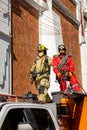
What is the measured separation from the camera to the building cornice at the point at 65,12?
1709 cm

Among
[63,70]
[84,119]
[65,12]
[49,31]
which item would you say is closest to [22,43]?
[49,31]

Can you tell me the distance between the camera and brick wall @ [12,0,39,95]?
1260 centimetres

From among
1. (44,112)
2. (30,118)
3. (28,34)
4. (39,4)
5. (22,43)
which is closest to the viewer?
(30,118)

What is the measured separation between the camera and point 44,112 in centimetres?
467

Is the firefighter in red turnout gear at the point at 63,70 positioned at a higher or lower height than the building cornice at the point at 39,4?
lower

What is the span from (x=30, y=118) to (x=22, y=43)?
355 inches

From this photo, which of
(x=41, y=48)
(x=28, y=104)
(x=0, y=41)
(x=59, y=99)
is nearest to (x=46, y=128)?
(x=28, y=104)

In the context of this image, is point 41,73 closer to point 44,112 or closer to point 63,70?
point 63,70

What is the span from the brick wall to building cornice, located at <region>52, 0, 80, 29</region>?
9.04ft

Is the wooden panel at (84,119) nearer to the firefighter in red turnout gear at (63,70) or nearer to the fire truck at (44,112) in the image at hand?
the fire truck at (44,112)

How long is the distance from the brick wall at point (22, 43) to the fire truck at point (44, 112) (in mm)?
7002

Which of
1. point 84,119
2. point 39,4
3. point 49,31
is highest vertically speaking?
point 39,4

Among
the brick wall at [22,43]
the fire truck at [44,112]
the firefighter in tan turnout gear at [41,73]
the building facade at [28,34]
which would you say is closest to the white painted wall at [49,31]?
the building facade at [28,34]

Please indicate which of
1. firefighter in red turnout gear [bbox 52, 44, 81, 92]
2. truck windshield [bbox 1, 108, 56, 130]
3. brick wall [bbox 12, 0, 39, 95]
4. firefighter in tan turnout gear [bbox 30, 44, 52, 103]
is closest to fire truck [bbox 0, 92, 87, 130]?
truck windshield [bbox 1, 108, 56, 130]
